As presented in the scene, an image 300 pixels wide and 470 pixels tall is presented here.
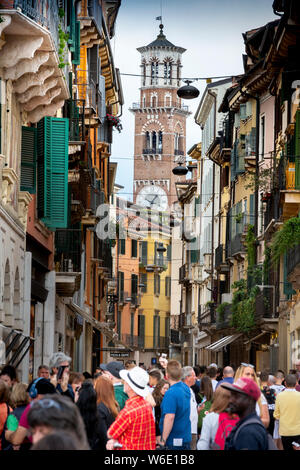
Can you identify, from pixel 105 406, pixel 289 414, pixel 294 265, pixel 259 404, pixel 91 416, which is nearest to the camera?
pixel 91 416

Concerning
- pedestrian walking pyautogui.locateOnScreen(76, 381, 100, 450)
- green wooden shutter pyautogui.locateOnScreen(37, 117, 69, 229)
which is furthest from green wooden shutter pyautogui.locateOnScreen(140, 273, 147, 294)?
pedestrian walking pyautogui.locateOnScreen(76, 381, 100, 450)

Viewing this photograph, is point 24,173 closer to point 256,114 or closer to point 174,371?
point 174,371

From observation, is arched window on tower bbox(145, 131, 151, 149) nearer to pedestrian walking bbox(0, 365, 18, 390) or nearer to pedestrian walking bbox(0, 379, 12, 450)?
pedestrian walking bbox(0, 365, 18, 390)

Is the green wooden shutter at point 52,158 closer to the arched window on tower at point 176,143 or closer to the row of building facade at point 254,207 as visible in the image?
the row of building facade at point 254,207

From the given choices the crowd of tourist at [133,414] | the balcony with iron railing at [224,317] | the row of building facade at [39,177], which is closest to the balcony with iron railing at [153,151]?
the balcony with iron railing at [224,317]

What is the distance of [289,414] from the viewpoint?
14336 millimetres

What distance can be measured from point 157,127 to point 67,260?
132155 millimetres

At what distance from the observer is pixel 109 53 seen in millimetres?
45844

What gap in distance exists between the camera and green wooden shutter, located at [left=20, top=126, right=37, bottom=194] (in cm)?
2238

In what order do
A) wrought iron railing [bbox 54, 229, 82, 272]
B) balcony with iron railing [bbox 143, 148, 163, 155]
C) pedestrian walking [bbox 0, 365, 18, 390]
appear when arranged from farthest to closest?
1. balcony with iron railing [bbox 143, 148, 163, 155]
2. wrought iron railing [bbox 54, 229, 82, 272]
3. pedestrian walking [bbox 0, 365, 18, 390]

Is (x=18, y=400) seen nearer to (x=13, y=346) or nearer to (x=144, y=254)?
(x=13, y=346)

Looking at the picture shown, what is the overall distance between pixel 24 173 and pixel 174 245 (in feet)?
254

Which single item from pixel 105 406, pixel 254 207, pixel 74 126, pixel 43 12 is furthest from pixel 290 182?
pixel 105 406

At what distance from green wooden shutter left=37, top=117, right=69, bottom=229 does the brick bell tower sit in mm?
137854
